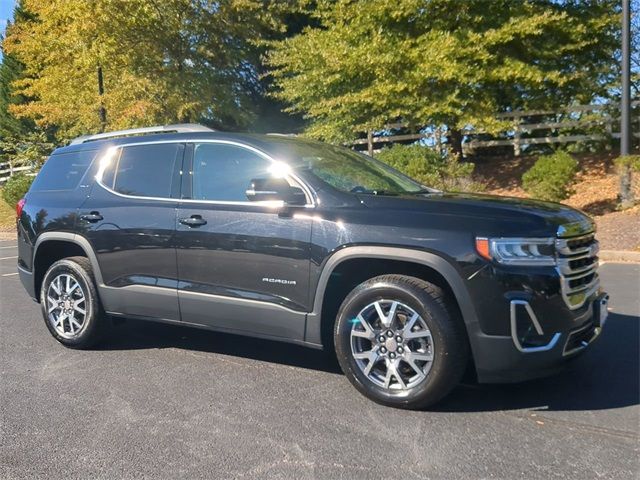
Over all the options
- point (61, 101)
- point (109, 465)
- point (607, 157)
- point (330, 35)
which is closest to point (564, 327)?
point (109, 465)

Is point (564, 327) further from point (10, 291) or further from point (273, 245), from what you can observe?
point (10, 291)

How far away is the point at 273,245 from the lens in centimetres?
415

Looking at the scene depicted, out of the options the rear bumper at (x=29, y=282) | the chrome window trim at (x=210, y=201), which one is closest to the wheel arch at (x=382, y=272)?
Result: the chrome window trim at (x=210, y=201)

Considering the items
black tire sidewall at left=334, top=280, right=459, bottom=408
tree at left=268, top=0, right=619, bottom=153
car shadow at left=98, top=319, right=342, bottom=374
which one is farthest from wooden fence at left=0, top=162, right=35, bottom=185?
black tire sidewall at left=334, top=280, right=459, bottom=408

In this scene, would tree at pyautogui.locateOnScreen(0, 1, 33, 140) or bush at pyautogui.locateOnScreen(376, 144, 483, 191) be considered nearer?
bush at pyautogui.locateOnScreen(376, 144, 483, 191)

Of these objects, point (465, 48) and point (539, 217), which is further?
point (465, 48)

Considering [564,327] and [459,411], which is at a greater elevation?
[564,327]

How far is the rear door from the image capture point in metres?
4.72

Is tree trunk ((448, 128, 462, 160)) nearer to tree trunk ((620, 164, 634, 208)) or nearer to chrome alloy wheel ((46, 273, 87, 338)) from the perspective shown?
tree trunk ((620, 164, 634, 208))

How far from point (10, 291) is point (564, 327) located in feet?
24.1

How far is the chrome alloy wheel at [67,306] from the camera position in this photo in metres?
5.29

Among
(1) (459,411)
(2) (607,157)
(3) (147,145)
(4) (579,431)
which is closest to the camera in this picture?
(4) (579,431)

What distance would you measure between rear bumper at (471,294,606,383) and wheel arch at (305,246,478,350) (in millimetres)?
117

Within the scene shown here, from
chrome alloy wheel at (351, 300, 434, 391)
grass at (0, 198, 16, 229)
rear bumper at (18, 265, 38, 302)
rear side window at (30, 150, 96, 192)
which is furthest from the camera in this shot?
grass at (0, 198, 16, 229)
